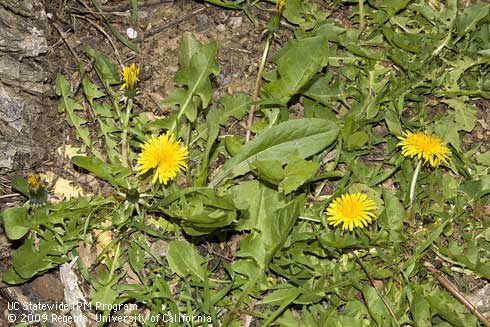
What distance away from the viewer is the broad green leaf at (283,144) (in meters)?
3.17

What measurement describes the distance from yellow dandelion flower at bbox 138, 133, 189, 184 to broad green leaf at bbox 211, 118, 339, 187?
24 cm

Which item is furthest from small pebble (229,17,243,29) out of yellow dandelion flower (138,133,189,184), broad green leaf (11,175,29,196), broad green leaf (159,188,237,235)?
broad green leaf (11,175,29,196)

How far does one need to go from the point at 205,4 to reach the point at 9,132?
1263 millimetres

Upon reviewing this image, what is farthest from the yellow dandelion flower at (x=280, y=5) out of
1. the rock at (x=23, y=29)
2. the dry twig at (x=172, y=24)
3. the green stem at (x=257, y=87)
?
the rock at (x=23, y=29)

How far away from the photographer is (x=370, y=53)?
3502 millimetres

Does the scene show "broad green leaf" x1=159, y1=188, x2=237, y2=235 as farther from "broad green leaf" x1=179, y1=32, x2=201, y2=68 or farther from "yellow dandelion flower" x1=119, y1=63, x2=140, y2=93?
"broad green leaf" x1=179, y1=32, x2=201, y2=68

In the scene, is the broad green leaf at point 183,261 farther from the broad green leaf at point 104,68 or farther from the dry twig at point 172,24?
the dry twig at point 172,24

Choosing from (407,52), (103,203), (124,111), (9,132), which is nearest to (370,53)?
(407,52)

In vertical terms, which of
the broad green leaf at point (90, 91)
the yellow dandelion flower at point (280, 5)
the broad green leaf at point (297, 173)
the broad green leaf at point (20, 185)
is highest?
the yellow dandelion flower at point (280, 5)

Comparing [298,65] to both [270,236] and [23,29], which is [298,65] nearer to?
[270,236]

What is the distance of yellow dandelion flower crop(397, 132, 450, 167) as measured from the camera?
3176 mm

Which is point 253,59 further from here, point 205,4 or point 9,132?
point 9,132

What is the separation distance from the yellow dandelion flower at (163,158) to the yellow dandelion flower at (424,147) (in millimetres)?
1066

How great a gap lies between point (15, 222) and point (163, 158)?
72 centimetres
